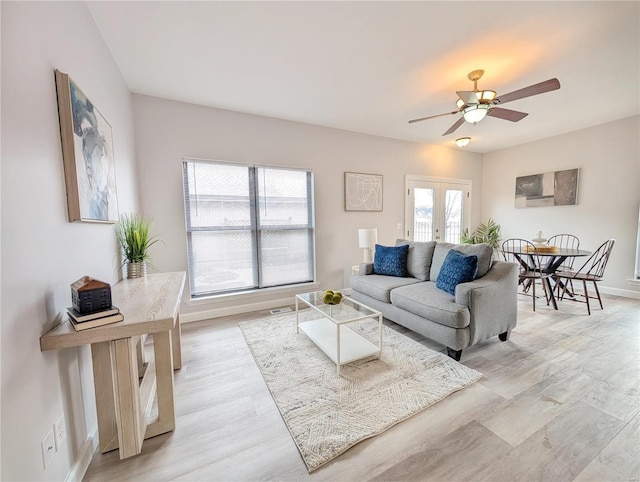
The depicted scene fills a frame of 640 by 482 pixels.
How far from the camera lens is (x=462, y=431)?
149 cm

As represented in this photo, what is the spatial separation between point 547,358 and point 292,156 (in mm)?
3582

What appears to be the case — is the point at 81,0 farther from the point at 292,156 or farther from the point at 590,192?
the point at 590,192

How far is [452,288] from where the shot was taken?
A: 2.43 m

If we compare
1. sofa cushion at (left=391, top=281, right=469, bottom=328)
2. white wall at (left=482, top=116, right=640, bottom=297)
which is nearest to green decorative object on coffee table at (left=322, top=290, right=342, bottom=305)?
sofa cushion at (left=391, top=281, right=469, bottom=328)

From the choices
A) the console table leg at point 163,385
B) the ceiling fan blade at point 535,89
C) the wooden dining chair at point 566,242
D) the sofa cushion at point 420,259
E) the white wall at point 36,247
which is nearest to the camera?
the white wall at point 36,247

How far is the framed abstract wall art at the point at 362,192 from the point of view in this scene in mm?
4078

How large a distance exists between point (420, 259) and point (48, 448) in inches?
128

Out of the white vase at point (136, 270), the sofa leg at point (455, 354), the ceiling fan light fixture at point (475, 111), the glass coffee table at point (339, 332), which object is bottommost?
the sofa leg at point (455, 354)

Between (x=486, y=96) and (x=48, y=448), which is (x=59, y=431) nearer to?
(x=48, y=448)

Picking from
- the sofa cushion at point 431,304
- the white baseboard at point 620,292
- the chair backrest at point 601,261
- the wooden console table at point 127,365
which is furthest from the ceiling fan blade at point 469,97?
the white baseboard at point 620,292

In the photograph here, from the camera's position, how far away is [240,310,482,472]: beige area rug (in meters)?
1.48

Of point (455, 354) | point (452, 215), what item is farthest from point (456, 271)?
point (452, 215)

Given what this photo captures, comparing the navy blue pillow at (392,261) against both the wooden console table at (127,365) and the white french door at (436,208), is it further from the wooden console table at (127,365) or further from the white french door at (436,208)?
the wooden console table at (127,365)

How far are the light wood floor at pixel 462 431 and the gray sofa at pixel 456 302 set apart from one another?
0.26 meters
